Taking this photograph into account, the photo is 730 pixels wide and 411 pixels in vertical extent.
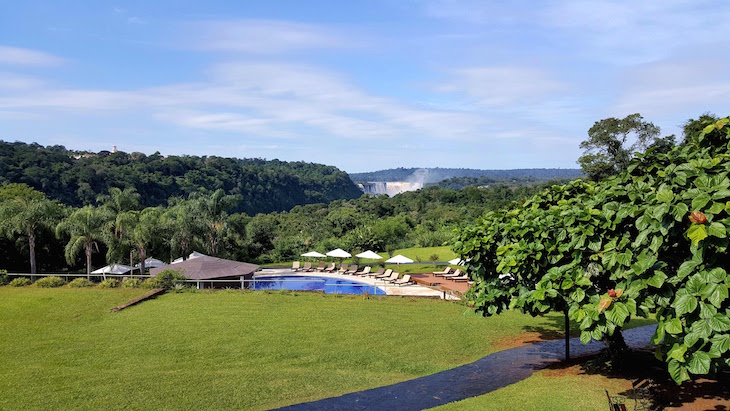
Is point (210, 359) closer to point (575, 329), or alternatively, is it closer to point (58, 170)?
point (575, 329)

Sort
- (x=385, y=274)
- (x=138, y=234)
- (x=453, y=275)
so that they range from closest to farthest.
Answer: (x=138, y=234), (x=453, y=275), (x=385, y=274)

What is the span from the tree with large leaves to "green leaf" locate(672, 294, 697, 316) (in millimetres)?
12

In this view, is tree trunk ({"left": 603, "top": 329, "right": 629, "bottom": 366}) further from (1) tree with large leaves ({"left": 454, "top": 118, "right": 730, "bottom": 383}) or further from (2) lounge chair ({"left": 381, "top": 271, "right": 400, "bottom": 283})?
(2) lounge chair ({"left": 381, "top": 271, "right": 400, "bottom": 283})

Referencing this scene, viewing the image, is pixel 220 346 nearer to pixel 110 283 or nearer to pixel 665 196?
pixel 665 196

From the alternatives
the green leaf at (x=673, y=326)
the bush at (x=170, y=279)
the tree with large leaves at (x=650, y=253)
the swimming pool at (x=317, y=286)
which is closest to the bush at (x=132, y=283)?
the bush at (x=170, y=279)

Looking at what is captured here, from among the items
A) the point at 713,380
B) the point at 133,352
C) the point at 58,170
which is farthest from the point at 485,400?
the point at 58,170

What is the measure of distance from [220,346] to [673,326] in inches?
452

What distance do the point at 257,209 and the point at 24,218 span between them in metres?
88.5

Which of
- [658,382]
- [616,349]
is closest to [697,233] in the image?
[658,382]

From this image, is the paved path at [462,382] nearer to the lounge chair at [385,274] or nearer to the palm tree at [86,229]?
the lounge chair at [385,274]

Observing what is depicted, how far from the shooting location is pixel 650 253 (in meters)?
5.94

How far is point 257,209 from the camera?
11706 centimetres

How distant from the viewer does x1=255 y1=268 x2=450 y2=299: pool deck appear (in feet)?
77.1

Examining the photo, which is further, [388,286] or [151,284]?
[388,286]
